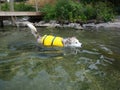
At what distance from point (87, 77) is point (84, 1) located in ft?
61.4

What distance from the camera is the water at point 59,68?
21.2 ft

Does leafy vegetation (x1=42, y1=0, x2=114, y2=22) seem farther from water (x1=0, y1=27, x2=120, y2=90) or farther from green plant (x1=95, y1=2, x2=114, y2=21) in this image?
water (x1=0, y1=27, x2=120, y2=90)

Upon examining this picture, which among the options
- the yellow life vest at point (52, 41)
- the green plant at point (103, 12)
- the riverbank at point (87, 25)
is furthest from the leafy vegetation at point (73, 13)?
the yellow life vest at point (52, 41)

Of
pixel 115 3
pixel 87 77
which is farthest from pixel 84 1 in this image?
pixel 87 77

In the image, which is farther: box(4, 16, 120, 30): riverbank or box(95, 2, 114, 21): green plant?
box(95, 2, 114, 21): green plant

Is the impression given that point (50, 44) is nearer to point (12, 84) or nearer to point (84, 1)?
point (12, 84)

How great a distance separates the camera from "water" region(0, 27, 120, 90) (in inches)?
254

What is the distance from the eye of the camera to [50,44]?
1049cm

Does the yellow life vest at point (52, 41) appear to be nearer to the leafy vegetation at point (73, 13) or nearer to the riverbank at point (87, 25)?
the riverbank at point (87, 25)

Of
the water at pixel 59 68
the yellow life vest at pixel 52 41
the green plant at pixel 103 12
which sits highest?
the green plant at pixel 103 12

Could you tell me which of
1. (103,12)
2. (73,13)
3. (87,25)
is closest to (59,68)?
(87,25)

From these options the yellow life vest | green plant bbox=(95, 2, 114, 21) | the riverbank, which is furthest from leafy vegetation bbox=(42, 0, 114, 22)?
the yellow life vest

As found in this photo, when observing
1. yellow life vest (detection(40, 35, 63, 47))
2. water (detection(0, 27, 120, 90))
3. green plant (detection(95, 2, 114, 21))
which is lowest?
water (detection(0, 27, 120, 90))

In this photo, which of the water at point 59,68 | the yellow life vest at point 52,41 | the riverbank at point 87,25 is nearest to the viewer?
the water at point 59,68
